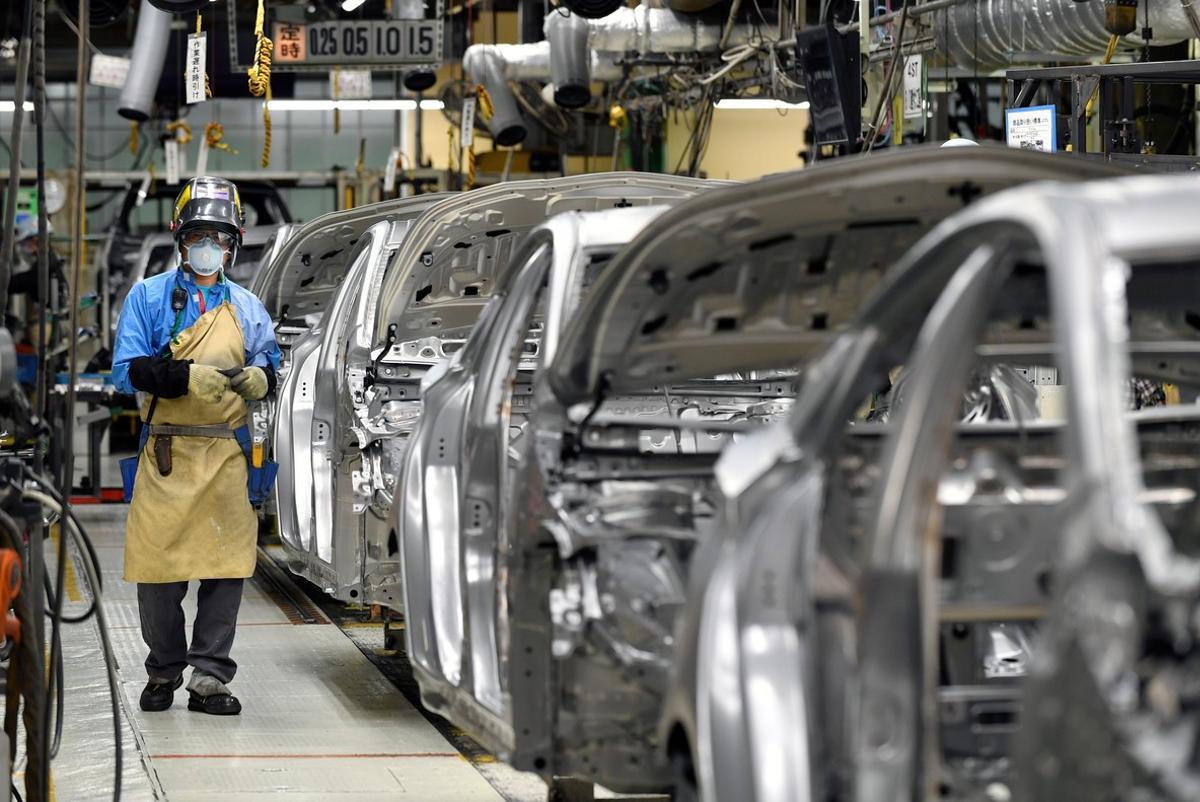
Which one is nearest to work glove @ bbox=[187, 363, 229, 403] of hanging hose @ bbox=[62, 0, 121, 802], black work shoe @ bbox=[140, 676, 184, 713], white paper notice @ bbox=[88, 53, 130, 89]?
black work shoe @ bbox=[140, 676, 184, 713]

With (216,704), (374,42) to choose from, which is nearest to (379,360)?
(216,704)

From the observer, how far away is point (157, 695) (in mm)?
7539

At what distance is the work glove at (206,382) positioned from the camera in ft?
23.6

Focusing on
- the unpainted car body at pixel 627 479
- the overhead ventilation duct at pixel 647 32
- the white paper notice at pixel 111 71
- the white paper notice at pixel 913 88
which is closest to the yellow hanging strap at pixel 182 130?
the white paper notice at pixel 111 71

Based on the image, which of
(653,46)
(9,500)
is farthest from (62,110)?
(9,500)

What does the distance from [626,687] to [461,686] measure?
0.73 metres

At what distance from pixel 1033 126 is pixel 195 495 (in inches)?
158

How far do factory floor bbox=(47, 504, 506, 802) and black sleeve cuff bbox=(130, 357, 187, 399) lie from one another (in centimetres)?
125

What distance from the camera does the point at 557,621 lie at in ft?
15.3

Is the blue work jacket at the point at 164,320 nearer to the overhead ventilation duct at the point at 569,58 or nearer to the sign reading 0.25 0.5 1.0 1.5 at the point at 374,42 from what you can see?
the sign reading 0.25 0.5 1.0 1.5 at the point at 374,42

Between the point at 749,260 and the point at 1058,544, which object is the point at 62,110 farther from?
the point at 1058,544

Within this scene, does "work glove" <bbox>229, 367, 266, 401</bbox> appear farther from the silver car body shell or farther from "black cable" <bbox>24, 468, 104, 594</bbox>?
"black cable" <bbox>24, 468, 104, 594</bbox>

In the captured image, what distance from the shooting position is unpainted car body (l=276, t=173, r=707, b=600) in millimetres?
7875

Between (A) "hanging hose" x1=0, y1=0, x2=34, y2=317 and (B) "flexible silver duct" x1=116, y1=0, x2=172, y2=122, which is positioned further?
(B) "flexible silver duct" x1=116, y1=0, x2=172, y2=122
